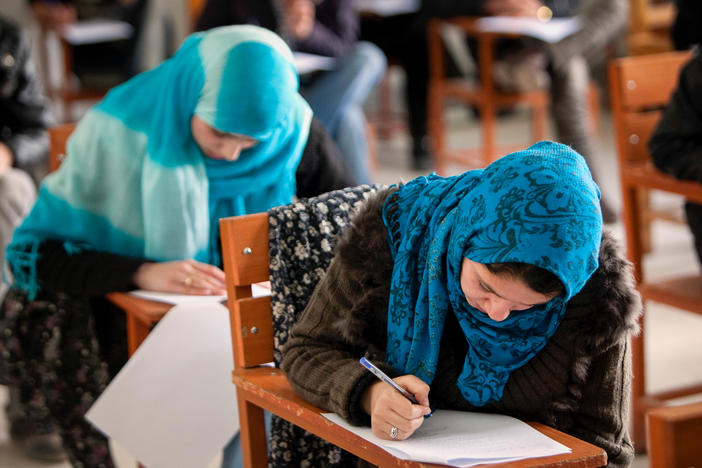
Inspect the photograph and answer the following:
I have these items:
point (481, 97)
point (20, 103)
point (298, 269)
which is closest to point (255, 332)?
point (298, 269)

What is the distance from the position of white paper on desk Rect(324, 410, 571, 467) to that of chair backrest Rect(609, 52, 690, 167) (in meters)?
1.33

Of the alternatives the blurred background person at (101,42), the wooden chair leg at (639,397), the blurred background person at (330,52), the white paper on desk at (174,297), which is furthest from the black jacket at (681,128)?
the blurred background person at (101,42)

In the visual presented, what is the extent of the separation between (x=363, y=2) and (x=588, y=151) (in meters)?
2.14

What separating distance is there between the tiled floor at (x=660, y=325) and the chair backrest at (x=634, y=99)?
0.73 ft

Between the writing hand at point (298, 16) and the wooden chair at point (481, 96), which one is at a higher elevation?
the writing hand at point (298, 16)

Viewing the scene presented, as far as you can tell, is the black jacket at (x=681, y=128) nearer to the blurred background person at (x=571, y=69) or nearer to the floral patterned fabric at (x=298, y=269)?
the floral patterned fabric at (x=298, y=269)

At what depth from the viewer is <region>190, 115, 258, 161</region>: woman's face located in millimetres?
1953

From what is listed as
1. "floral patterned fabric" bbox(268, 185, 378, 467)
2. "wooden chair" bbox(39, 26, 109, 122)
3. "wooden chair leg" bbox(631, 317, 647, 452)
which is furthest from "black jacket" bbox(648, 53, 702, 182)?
"wooden chair" bbox(39, 26, 109, 122)

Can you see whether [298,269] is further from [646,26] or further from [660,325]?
[646,26]

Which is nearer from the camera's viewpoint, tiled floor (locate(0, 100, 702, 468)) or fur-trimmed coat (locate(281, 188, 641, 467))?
fur-trimmed coat (locate(281, 188, 641, 467))

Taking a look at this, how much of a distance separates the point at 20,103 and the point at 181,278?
1.36m

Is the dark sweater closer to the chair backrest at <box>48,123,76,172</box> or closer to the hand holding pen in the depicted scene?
the chair backrest at <box>48,123,76,172</box>

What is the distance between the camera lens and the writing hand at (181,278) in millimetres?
1805

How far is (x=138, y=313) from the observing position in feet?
5.65
